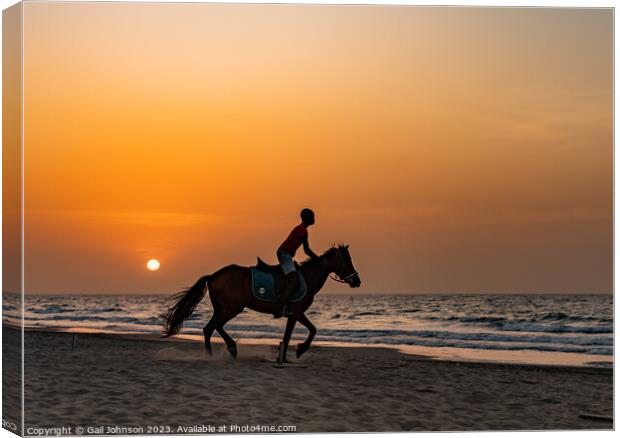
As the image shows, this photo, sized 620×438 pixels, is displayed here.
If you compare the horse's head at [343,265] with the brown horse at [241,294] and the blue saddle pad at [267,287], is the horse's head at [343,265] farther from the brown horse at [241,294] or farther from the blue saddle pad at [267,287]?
the blue saddle pad at [267,287]

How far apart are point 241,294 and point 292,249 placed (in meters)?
0.99

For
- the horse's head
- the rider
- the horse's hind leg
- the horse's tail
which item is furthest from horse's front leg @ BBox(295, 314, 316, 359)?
the horse's tail

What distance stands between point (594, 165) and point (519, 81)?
1.25m

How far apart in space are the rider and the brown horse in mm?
167

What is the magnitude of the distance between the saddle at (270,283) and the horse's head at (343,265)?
0.40 meters

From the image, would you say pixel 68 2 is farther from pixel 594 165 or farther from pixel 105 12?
pixel 594 165

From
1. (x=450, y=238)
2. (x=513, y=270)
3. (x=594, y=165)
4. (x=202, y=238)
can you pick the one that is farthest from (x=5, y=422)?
(x=594, y=165)

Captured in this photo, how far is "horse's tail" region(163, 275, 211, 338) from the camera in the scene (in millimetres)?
10727

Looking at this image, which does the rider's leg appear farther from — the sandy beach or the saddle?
the sandy beach

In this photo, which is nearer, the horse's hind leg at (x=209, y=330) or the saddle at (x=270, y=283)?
the saddle at (x=270, y=283)

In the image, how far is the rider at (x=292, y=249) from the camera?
1038 centimetres

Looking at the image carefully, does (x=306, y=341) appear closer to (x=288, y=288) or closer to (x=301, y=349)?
(x=301, y=349)

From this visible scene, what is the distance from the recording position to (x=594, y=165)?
33.2 ft

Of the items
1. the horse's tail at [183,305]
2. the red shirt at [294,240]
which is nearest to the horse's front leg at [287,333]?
the red shirt at [294,240]
